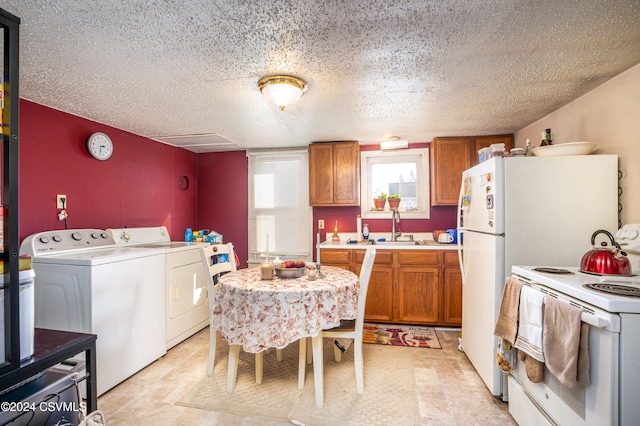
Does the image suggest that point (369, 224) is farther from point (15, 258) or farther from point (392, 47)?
point (15, 258)

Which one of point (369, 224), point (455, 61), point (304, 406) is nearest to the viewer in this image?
point (455, 61)

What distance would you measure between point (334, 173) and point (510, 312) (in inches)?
104

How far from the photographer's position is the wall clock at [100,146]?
2.97 metres

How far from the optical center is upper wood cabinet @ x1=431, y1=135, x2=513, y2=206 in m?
3.70

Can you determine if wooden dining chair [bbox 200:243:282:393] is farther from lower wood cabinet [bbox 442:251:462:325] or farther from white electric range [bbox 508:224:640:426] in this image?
lower wood cabinet [bbox 442:251:462:325]

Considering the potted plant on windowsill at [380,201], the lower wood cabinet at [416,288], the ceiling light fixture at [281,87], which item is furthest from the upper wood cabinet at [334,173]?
the ceiling light fixture at [281,87]

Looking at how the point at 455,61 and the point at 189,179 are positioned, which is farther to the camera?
the point at 189,179

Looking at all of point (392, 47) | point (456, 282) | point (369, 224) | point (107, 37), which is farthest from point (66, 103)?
point (456, 282)

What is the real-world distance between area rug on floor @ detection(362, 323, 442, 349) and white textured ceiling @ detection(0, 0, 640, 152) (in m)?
2.20

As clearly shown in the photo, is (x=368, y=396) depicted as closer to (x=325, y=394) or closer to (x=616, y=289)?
(x=325, y=394)

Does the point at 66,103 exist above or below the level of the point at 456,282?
above

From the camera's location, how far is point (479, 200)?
7.81 feet

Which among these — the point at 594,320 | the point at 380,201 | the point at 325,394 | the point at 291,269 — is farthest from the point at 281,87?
the point at 380,201

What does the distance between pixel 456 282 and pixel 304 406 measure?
2.18 meters
